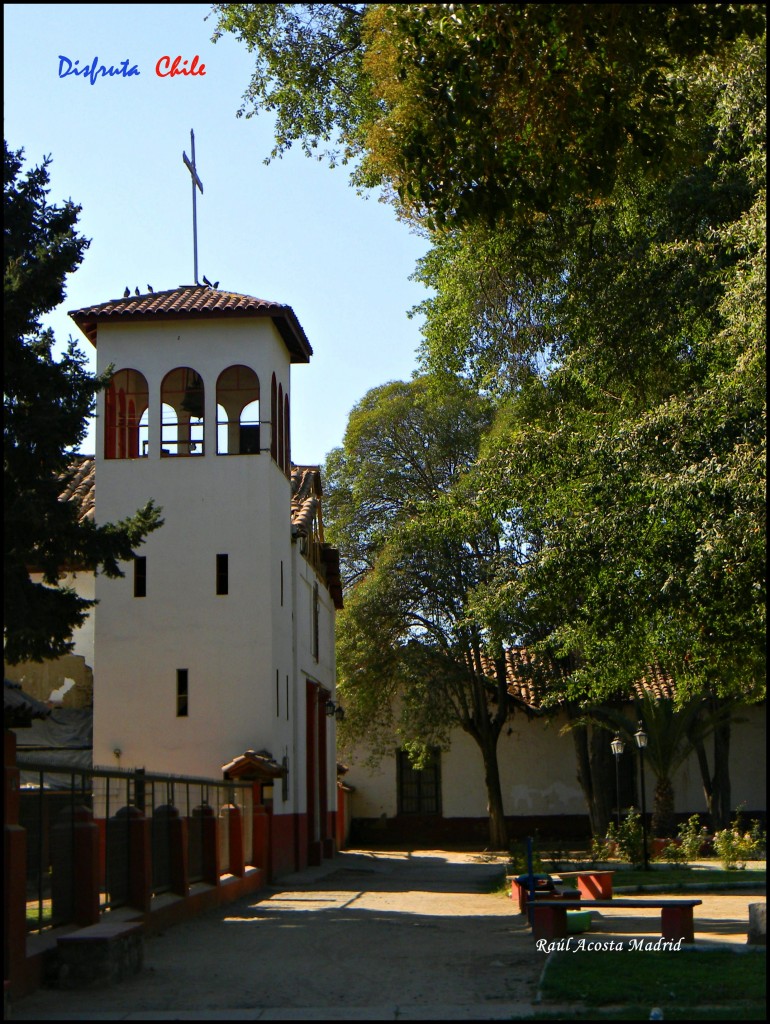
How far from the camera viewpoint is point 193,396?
27.0 metres

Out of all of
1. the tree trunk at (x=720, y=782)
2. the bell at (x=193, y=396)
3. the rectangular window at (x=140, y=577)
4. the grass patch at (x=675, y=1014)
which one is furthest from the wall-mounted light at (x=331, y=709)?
the grass patch at (x=675, y=1014)

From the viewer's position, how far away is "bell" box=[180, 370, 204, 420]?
88.2 feet

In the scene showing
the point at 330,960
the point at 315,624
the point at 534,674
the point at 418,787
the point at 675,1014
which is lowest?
the point at 418,787

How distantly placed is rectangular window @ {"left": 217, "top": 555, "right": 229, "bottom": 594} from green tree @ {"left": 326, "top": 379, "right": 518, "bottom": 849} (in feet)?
31.5

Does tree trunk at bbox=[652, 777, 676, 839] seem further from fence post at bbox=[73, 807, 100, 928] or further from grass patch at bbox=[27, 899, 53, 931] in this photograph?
grass patch at bbox=[27, 899, 53, 931]

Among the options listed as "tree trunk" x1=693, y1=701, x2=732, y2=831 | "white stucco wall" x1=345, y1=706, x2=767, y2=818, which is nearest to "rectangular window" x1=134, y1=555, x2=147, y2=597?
"tree trunk" x1=693, y1=701, x2=732, y2=831

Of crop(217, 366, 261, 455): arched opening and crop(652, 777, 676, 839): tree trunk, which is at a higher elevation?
crop(217, 366, 261, 455): arched opening

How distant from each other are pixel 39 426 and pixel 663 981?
8501 mm

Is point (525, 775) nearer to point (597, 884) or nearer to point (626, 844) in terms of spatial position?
point (626, 844)

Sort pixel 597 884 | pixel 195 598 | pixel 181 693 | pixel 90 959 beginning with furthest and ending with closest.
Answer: pixel 195 598, pixel 181 693, pixel 597 884, pixel 90 959

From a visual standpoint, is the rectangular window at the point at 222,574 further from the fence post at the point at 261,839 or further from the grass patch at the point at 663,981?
the grass patch at the point at 663,981

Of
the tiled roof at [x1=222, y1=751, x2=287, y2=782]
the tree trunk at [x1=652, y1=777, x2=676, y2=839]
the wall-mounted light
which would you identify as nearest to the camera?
the tiled roof at [x1=222, y1=751, x2=287, y2=782]

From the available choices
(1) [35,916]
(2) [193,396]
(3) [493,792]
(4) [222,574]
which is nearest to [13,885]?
(1) [35,916]

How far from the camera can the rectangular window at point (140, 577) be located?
26109 millimetres
